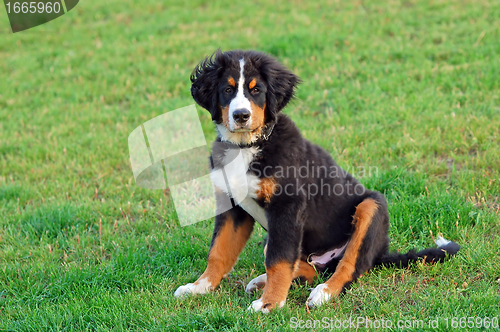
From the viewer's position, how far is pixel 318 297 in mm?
3264

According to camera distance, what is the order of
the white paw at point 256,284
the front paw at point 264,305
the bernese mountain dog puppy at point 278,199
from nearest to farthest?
the front paw at point 264,305
the bernese mountain dog puppy at point 278,199
the white paw at point 256,284

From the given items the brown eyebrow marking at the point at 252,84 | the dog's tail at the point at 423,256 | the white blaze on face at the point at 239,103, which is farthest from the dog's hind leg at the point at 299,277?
the brown eyebrow marking at the point at 252,84

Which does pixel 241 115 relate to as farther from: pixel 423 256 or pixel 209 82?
pixel 423 256

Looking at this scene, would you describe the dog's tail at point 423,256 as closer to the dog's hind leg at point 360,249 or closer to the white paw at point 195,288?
the dog's hind leg at point 360,249

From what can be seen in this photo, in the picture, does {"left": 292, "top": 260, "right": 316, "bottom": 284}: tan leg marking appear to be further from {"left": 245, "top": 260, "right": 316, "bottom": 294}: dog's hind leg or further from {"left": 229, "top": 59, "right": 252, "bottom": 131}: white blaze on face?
{"left": 229, "top": 59, "right": 252, "bottom": 131}: white blaze on face

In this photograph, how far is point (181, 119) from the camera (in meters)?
6.67

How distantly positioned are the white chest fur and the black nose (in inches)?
11.3

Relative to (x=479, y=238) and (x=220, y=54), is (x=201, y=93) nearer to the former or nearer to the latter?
(x=220, y=54)

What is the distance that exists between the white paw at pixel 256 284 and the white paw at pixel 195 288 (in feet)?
Result: 0.90

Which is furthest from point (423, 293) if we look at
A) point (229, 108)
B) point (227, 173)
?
point (229, 108)

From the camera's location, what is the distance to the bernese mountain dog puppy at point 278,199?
3.28 metres

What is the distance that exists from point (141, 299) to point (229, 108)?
1.41 metres

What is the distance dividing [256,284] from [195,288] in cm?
44

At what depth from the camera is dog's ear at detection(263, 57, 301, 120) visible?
11.3ft
